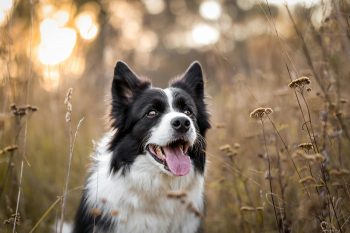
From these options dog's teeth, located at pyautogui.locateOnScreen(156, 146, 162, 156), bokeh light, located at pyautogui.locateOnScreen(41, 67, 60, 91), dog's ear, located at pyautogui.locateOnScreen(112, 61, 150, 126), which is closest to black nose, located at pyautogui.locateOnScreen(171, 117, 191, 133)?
dog's teeth, located at pyautogui.locateOnScreen(156, 146, 162, 156)

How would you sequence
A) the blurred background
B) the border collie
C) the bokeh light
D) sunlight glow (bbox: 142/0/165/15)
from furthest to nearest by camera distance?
1. sunlight glow (bbox: 142/0/165/15)
2. the bokeh light
3. the border collie
4. the blurred background

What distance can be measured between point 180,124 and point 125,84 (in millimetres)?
908

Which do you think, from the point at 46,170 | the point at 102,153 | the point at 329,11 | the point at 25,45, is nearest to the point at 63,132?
the point at 46,170

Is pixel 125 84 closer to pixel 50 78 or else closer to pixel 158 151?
pixel 158 151

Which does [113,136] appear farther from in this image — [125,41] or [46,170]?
[125,41]

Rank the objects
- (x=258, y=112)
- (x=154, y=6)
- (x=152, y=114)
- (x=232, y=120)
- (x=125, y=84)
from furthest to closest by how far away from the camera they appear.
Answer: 1. (x=154, y=6)
2. (x=232, y=120)
3. (x=125, y=84)
4. (x=152, y=114)
5. (x=258, y=112)

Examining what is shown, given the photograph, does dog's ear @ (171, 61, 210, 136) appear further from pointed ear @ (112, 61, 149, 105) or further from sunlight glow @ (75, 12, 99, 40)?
sunlight glow @ (75, 12, 99, 40)

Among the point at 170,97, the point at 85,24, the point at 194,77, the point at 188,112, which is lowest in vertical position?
the point at 188,112

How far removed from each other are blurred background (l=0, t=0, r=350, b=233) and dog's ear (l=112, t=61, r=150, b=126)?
22 cm

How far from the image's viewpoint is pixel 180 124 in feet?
12.4

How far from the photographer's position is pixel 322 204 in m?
3.22

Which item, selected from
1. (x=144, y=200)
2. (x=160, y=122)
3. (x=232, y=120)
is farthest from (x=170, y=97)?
(x=232, y=120)

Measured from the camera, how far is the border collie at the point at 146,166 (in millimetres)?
3906

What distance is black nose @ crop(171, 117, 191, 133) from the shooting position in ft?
12.4
